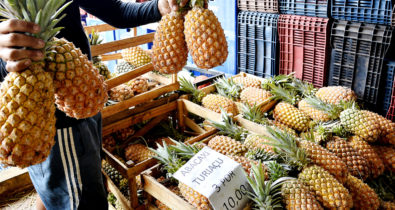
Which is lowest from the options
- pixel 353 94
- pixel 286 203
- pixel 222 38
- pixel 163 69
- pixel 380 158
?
pixel 380 158

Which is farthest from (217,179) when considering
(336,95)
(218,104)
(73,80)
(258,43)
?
(258,43)

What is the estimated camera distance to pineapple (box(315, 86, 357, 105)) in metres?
3.49

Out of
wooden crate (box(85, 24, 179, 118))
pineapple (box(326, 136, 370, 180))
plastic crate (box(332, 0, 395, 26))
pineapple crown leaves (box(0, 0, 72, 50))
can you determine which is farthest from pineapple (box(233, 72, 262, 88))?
pineapple crown leaves (box(0, 0, 72, 50))

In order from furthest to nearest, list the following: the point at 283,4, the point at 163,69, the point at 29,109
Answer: the point at 283,4
the point at 163,69
the point at 29,109

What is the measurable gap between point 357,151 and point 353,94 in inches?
33.4

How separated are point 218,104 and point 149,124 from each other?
823 mm

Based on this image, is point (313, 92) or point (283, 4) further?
point (283, 4)

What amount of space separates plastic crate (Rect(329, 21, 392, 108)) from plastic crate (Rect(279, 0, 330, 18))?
0.75 ft

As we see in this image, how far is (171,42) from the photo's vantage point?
219 centimetres

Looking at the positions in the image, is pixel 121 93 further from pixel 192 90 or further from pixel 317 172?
pixel 317 172

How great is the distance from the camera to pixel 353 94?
3525 millimetres

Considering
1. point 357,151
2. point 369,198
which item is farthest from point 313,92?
point 369,198

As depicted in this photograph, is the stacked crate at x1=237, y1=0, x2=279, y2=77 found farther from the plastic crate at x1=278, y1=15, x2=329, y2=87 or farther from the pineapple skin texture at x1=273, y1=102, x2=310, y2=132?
the pineapple skin texture at x1=273, y1=102, x2=310, y2=132

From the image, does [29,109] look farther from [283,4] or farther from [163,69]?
[283,4]
